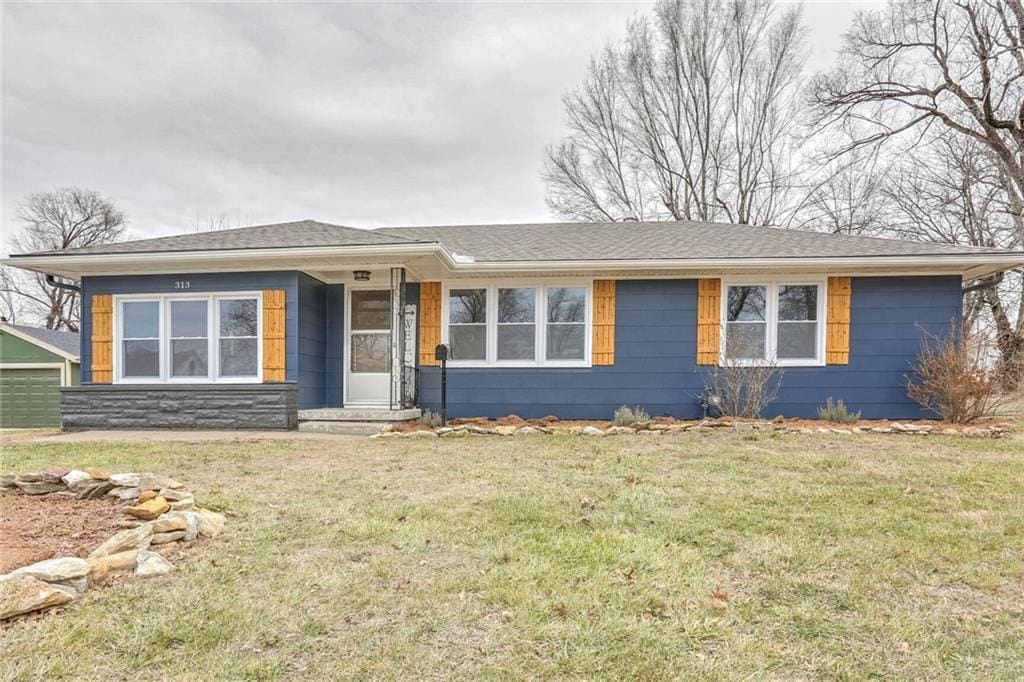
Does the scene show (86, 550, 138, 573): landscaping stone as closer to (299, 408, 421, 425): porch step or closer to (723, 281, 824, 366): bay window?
(299, 408, 421, 425): porch step

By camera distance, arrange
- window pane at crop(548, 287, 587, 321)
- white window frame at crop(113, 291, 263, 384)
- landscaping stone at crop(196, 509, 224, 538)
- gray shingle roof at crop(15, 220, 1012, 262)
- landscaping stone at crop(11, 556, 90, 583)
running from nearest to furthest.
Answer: landscaping stone at crop(11, 556, 90, 583) → landscaping stone at crop(196, 509, 224, 538) → gray shingle roof at crop(15, 220, 1012, 262) → white window frame at crop(113, 291, 263, 384) → window pane at crop(548, 287, 587, 321)

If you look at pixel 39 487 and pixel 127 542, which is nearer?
pixel 127 542

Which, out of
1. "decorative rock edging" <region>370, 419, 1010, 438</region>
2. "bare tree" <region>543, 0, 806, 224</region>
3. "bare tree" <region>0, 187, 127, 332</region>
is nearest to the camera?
"decorative rock edging" <region>370, 419, 1010, 438</region>

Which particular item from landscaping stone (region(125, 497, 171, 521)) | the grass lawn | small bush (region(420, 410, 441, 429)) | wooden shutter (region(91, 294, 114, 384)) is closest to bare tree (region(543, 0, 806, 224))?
small bush (region(420, 410, 441, 429))

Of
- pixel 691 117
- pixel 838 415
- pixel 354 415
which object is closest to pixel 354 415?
pixel 354 415

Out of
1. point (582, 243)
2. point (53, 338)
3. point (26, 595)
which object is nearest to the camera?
A: point (26, 595)

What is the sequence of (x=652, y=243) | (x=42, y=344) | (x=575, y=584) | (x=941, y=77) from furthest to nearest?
(x=42, y=344) → (x=941, y=77) → (x=652, y=243) → (x=575, y=584)

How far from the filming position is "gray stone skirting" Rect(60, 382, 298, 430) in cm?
813

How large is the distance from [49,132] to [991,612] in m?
18.7

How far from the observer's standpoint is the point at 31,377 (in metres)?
17.0

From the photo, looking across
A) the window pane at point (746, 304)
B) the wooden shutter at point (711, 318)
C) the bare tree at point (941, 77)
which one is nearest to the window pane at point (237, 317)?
the wooden shutter at point (711, 318)

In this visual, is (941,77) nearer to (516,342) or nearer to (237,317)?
(516,342)

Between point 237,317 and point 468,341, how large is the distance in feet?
11.6

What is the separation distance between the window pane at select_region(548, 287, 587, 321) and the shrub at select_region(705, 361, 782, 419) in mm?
2261
